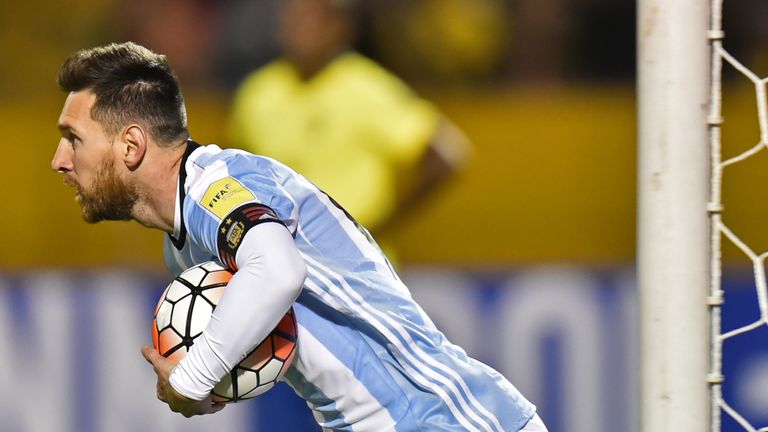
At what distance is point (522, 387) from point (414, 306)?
2401 millimetres

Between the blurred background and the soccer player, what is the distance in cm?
239

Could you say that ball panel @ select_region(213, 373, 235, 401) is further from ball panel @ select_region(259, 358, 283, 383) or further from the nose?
the nose

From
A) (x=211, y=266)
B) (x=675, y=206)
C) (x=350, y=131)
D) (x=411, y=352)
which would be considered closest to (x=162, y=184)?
(x=211, y=266)

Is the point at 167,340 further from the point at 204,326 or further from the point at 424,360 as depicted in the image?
the point at 424,360

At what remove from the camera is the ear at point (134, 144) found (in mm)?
2734

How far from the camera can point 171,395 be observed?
103 inches

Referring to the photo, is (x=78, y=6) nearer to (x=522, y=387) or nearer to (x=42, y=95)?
(x=42, y=95)

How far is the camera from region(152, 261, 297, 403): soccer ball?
271 cm

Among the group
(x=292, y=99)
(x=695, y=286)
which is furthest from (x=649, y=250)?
(x=292, y=99)

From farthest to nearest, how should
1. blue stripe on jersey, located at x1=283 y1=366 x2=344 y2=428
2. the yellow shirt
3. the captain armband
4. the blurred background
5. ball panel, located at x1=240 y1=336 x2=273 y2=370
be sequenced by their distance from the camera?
the blurred background, the yellow shirt, blue stripe on jersey, located at x1=283 y1=366 x2=344 y2=428, ball panel, located at x1=240 y1=336 x2=273 y2=370, the captain armband

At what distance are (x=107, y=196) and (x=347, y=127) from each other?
2.41m

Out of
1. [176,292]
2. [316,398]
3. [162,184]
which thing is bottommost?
[316,398]

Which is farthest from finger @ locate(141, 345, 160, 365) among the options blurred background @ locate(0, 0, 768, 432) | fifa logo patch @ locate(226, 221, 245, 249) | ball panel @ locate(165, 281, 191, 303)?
blurred background @ locate(0, 0, 768, 432)

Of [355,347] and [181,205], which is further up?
[181,205]
